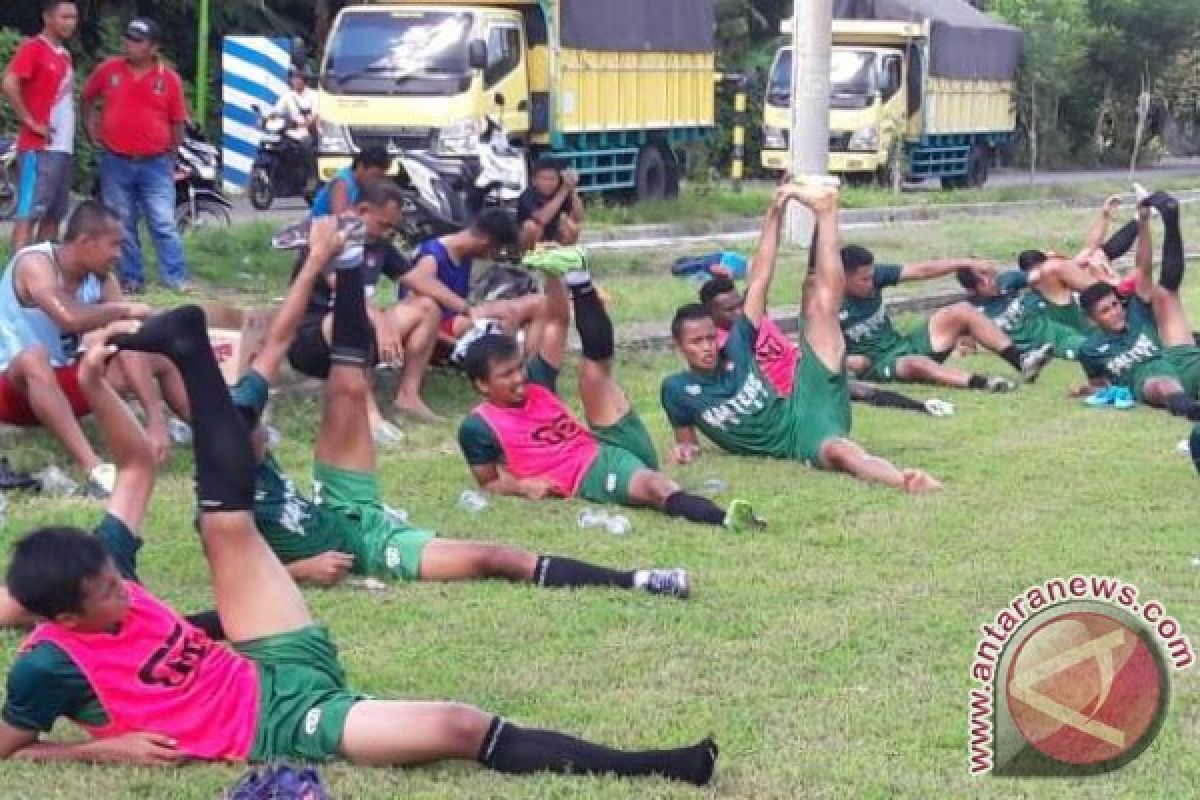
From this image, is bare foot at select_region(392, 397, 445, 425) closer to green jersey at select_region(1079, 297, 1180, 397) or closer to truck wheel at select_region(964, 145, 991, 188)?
green jersey at select_region(1079, 297, 1180, 397)

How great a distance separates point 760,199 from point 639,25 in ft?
8.74

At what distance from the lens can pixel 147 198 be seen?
46.4 ft

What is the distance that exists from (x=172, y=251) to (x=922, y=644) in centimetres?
810

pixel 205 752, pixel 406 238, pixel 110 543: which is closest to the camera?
pixel 205 752

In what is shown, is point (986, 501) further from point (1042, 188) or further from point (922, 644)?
point (1042, 188)

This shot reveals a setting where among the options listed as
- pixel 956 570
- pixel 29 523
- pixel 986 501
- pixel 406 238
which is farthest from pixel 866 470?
pixel 406 238

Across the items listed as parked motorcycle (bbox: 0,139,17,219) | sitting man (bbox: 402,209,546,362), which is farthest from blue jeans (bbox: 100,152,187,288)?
parked motorcycle (bbox: 0,139,17,219)

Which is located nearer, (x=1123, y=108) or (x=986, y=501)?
(x=986, y=501)

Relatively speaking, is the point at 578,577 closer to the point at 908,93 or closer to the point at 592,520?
the point at 592,520

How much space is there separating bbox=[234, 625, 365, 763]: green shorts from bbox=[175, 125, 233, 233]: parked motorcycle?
41.5 ft

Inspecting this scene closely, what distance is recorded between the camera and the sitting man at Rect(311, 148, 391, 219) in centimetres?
1181

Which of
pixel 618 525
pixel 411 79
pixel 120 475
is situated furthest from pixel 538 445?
pixel 411 79

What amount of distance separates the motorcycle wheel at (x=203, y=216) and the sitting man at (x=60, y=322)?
810 centimetres

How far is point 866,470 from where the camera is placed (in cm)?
1043
